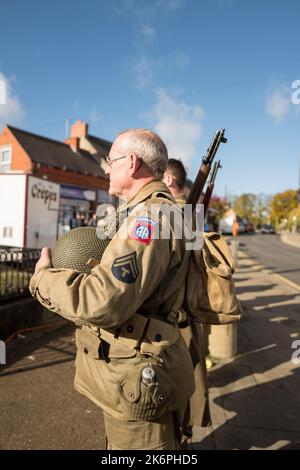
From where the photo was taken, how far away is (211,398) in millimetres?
3727

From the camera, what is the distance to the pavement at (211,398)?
2998 mm

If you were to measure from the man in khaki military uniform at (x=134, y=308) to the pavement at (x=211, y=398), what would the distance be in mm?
1382

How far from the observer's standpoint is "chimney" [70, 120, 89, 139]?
34750 mm

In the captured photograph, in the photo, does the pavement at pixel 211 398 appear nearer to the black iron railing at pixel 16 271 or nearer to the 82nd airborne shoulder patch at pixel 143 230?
the black iron railing at pixel 16 271

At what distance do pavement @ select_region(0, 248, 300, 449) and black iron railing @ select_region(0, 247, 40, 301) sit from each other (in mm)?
727

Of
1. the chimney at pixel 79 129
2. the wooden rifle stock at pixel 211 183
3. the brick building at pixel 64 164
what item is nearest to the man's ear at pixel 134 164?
the wooden rifle stock at pixel 211 183

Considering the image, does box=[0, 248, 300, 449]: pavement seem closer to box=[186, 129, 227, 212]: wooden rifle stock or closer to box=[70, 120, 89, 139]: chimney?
box=[186, 129, 227, 212]: wooden rifle stock

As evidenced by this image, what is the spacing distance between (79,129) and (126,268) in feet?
118

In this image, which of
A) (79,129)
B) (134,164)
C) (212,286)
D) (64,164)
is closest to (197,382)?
(212,286)

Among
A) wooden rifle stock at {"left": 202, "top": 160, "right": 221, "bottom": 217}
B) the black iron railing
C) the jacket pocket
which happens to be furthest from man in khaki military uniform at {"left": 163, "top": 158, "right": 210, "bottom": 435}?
the black iron railing

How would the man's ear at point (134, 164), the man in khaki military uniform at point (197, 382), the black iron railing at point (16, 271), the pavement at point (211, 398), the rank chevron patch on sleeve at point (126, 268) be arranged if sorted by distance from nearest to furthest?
the rank chevron patch on sleeve at point (126, 268) < the man's ear at point (134, 164) < the man in khaki military uniform at point (197, 382) < the pavement at point (211, 398) < the black iron railing at point (16, 271)

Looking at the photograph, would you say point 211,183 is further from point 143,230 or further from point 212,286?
point 143,230

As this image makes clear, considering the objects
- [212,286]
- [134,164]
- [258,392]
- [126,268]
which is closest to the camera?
[126,268]

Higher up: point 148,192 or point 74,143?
point 74,143
